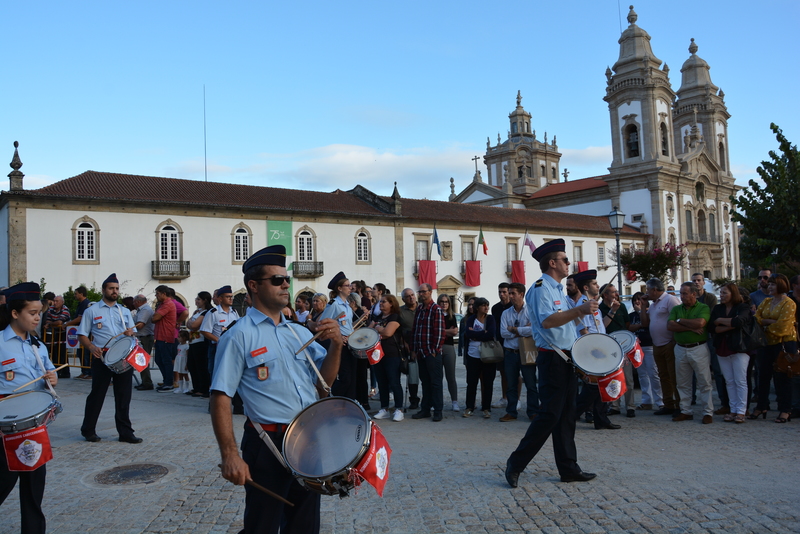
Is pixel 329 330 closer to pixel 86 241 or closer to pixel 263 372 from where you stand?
pixel 263 372

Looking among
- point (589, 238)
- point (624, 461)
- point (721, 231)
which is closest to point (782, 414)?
point (624, 461)

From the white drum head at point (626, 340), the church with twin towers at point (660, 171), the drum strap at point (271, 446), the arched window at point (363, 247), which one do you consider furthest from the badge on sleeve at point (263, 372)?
the church with twin towers at point (660, 171)

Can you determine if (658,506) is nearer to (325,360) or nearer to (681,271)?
(325,360)

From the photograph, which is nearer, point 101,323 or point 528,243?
point 101,323

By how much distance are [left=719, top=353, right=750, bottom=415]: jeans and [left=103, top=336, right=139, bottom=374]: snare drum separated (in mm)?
7615

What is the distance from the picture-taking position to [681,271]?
2350 inches

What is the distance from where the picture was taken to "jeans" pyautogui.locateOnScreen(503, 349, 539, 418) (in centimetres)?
891

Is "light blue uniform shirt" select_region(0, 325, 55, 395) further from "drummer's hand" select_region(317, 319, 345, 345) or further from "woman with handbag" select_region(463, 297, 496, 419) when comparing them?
"woman with handbag" select_region(463, 297, 496, 419)

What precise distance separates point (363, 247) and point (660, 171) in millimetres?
31569

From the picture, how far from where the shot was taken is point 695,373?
8.59 meters

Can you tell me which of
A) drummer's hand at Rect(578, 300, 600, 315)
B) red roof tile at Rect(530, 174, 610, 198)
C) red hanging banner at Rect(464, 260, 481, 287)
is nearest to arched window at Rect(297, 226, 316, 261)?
red hanging banner at Rect(464, 260, 481, 287)

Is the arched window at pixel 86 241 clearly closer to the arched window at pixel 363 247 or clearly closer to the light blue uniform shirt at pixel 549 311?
the arched window at pixel 363 247

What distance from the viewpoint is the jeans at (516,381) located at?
891 cm

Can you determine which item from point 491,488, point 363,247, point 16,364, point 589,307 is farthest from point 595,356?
point 363,247
